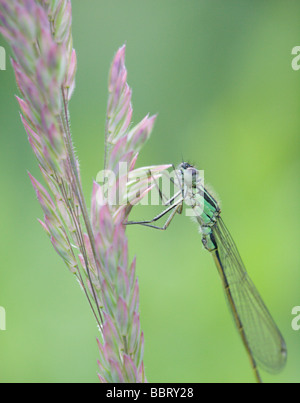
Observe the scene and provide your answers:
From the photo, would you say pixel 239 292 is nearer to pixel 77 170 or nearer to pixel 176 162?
pixel 176 162

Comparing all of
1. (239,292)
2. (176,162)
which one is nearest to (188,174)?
(239,292)

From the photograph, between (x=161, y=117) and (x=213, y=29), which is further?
(x=213, y=29)

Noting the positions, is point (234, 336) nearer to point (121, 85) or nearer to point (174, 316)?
point (174, 316)

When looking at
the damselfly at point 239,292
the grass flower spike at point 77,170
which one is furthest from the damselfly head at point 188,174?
the grass flower spike at point 77,170

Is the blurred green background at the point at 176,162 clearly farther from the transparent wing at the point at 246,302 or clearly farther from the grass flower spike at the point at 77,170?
the grass flower spike at the point at 77,170

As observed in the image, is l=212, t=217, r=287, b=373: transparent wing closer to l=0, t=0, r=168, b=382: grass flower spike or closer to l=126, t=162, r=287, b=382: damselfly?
l=126, t=162, r=287, b=382: damselfly

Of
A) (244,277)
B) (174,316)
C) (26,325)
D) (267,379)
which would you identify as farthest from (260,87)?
(26,325)
